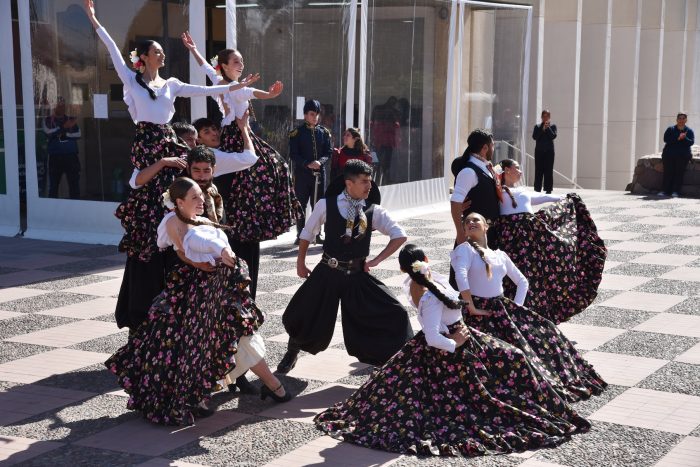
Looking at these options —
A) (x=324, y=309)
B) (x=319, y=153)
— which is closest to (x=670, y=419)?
(x=324, y=309)

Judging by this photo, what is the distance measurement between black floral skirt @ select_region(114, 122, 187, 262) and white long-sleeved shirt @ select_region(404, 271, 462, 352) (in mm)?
2101

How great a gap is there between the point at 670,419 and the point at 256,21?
29.0 ft

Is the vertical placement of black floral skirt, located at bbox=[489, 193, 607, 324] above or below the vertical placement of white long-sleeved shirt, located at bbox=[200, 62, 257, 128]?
below

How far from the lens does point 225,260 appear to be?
5855mm

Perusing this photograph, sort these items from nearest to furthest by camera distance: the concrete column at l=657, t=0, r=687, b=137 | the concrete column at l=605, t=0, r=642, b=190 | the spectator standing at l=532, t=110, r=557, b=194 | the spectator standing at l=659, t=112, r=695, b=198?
the spectator standing at l=659, t=112, r=695, b=198
the spectator standing at l=532, t=110, r=557, b=194
the concrete column at l=605, t=0, r=642, b=190
the concrete column at l=657, t=0, r=687, b=137

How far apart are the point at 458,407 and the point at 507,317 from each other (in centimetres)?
91

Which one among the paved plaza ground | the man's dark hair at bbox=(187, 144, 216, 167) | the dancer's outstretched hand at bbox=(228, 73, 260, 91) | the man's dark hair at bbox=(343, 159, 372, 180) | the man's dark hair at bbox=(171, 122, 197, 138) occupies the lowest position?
the paved plaza ground

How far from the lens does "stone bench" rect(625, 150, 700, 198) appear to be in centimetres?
2159

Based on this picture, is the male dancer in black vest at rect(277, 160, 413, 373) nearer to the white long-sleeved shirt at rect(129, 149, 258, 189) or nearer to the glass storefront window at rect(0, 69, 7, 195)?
the white long-sleeved shirt at rect(129, 149, 258, 189)

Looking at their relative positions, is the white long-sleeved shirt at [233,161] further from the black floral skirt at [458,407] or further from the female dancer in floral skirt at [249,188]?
the black floral skirt at [458,407]

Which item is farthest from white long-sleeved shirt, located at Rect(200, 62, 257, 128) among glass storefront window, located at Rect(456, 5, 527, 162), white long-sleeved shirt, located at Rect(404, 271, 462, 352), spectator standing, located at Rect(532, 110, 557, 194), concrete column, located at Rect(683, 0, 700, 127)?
concrete column, located at Rect(683, 0, 700, 127)

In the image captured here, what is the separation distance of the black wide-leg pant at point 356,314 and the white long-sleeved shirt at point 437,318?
94 cm

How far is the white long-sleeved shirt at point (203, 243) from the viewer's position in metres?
5.90

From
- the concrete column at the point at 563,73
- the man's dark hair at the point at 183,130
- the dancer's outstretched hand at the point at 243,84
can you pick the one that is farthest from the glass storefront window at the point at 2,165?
the concrete column at the point at 563,73
